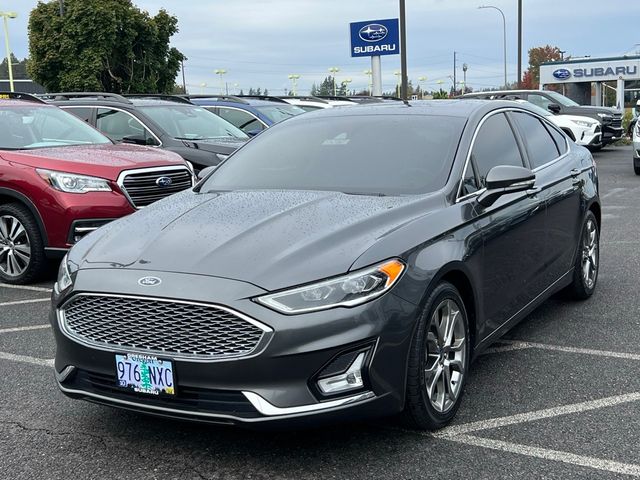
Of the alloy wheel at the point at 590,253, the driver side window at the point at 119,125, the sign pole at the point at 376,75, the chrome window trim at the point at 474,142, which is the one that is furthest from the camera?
the sign pole at the point at 376,75

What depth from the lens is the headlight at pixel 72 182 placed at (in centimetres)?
706

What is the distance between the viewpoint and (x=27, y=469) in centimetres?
355

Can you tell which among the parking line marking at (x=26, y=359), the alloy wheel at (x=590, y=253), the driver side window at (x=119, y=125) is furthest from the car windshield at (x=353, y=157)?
the driver side window at (x=119, y=125)

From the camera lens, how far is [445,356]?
3889 mm

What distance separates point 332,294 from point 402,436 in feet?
3.04

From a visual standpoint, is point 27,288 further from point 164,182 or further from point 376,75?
point 376,75

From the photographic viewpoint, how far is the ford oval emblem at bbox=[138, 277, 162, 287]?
342 centimetres

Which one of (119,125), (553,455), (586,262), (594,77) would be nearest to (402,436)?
(553,455)

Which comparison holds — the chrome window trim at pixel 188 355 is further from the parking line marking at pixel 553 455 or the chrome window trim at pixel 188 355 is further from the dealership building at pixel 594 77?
the dealership building at pixel 594 77

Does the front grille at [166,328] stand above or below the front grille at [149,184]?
below

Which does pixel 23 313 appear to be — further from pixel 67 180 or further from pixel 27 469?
pixel 27 469

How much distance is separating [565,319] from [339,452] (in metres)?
2.81

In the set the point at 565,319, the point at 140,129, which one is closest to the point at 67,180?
the point at 140,129

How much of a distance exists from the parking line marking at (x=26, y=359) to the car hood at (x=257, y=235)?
1275 mm
